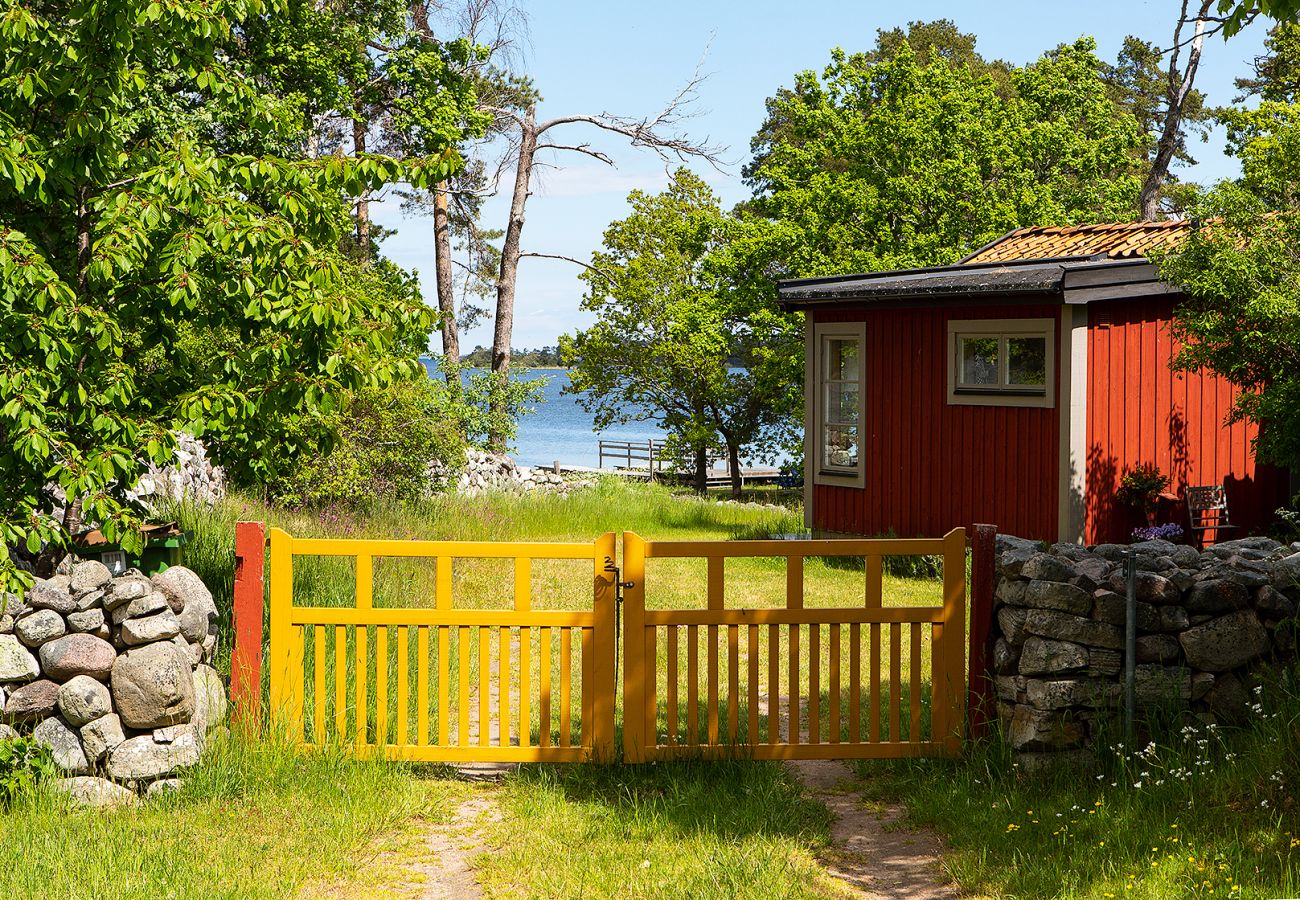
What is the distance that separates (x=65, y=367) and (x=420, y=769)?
2570 mm

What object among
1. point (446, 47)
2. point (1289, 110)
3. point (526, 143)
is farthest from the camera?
point (526, 143)

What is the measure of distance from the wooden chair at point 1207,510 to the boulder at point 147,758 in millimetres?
10064

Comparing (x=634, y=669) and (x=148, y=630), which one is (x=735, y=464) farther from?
(x=148, y=630)

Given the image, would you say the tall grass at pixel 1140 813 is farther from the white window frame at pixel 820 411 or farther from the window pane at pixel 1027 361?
the white window frame at pixel 820 411

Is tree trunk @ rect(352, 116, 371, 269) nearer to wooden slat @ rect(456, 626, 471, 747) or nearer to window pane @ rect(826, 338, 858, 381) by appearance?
window pane @ rect(826, 338, 858, 381)

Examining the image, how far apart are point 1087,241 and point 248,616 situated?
11.7 metres

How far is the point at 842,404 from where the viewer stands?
46.9ft

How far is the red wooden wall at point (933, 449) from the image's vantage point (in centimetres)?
1212

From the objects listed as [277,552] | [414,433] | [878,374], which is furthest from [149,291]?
[878,374]

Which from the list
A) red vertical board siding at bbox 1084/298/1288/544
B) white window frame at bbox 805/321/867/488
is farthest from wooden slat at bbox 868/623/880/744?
white window frame at bbox 805/321/867/488

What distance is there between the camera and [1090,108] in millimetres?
23078

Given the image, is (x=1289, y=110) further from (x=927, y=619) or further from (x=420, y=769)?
(x=420, y=769)

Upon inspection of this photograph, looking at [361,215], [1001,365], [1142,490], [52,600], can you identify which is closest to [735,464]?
[361,215]

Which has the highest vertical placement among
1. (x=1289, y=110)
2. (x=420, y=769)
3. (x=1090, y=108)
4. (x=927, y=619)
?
(x=1090, y=108)
